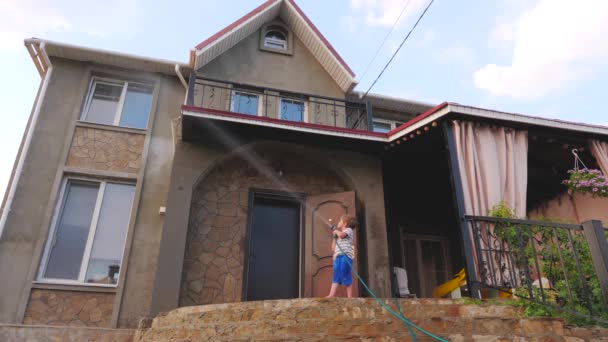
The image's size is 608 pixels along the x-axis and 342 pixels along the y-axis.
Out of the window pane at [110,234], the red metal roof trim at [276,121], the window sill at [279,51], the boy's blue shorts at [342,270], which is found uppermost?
the window sill at [279,51]

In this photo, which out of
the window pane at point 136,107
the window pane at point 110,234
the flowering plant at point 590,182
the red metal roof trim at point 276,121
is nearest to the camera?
the flowering plant at point 590,182

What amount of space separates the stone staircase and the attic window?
7424mm

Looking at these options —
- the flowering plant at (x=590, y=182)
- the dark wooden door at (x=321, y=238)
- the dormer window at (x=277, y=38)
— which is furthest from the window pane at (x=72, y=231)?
the flowering plant at (x=590, y=182)

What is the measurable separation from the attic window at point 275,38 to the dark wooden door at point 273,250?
14.3 ft

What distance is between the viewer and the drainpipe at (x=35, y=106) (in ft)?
23.7

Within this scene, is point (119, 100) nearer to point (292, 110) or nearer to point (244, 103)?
point (244, 103)

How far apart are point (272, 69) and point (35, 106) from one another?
4.96 m

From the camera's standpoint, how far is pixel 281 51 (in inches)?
400

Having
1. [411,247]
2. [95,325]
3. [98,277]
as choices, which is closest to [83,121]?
[98,277]

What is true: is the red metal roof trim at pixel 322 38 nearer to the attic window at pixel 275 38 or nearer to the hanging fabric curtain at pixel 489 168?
the attic window at pixel 275 38

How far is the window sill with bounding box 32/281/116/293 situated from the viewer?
692 centimetres

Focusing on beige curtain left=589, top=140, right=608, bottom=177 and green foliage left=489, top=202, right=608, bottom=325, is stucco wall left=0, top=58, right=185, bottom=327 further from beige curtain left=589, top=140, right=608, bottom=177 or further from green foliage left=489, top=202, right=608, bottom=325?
beige curtain left=589, top=140, right=608, bottom=177

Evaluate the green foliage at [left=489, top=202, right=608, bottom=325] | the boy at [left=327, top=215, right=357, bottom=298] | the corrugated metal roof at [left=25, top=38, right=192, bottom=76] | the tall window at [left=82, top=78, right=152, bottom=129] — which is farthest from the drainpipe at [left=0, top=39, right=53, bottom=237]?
the green foliage at [left=489, top=202, right=608, bottom=325]

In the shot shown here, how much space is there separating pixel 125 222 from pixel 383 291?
15.9 feet
